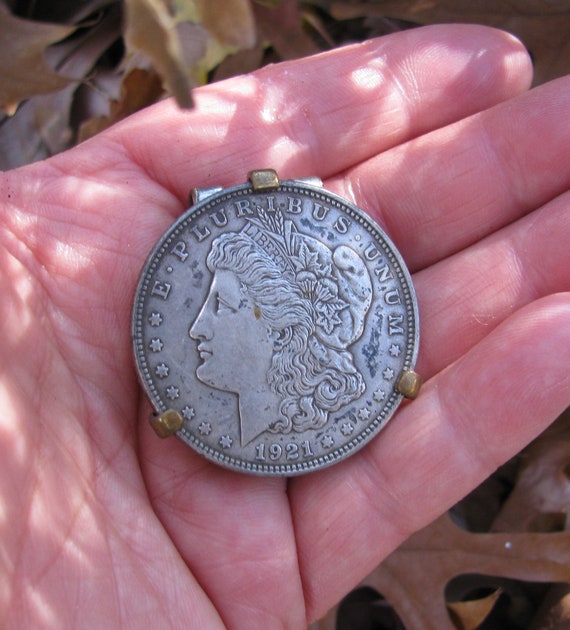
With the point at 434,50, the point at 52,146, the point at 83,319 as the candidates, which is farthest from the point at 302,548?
the point at 52,146

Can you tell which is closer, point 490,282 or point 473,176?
point 490,282

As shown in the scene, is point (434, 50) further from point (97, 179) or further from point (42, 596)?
point (42, 596)

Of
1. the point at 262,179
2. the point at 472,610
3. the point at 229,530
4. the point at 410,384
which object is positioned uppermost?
the point at 262,179

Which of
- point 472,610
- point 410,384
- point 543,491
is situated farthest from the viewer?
point 543,491

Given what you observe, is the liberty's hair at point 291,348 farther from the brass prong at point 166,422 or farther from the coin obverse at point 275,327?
the brass prong at point 166,422

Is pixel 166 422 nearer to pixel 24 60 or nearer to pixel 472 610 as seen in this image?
pixel 472 610

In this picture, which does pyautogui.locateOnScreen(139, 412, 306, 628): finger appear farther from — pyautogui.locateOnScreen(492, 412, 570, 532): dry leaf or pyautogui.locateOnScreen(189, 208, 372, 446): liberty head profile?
pyautogui.locateOnScreen(492, 412, 570, 532): dry leaf

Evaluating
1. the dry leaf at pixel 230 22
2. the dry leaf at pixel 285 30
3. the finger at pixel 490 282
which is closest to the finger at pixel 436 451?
the finger at pixel 490 282

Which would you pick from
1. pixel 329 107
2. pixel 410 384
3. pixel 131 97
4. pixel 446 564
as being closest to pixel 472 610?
pixel 446 564
